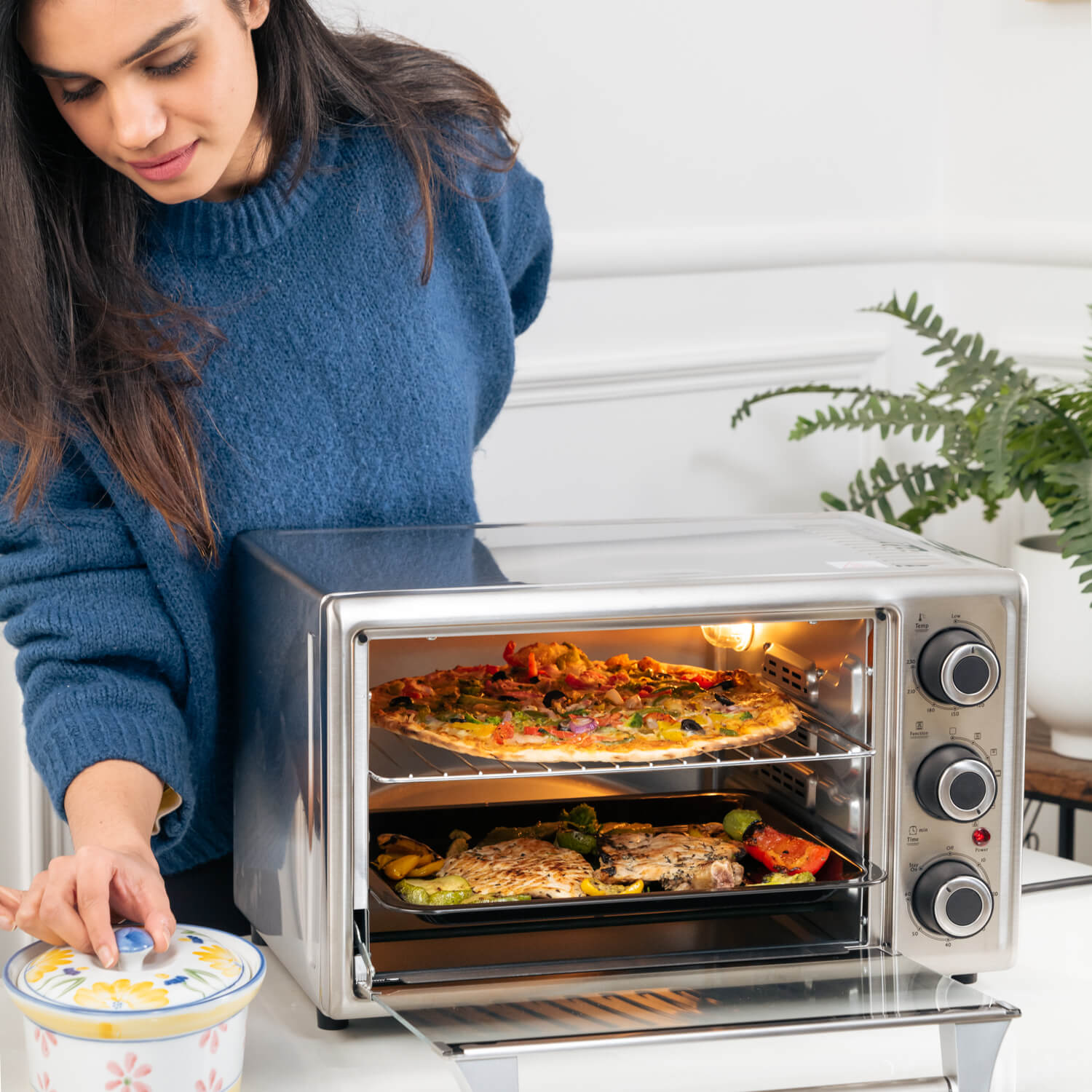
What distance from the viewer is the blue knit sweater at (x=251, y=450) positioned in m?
1.04

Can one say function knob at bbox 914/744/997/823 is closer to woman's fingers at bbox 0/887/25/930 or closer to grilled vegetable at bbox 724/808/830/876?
grilled vegetable at bbox 724/808/830/876

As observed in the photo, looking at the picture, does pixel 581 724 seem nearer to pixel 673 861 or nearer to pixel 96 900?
pixel 673 861

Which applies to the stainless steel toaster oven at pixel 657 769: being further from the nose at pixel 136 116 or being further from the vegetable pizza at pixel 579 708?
the nose at pixel 136 116

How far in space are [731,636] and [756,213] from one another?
3.48 ft

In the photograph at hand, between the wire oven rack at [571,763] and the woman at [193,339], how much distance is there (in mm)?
144

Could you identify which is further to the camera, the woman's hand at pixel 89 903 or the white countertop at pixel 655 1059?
the white countertop at pixel 655 1059

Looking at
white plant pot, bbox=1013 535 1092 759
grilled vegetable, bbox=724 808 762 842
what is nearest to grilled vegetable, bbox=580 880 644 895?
grilled vegetable, bbox=724 808 762 842

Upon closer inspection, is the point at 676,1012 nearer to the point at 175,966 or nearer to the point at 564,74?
the point at 175,966

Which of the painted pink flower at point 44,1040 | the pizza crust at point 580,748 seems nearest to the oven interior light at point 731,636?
the pizza crust at point 580,748

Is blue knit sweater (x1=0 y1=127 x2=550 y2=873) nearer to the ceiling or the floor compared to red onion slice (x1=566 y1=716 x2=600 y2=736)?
nearer to the ceiling

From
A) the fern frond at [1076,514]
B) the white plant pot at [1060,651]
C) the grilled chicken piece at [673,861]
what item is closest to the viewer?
the grilled chicken piece at [673,861]

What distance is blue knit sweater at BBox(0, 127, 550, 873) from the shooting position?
41.0 inches

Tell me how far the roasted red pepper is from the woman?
378 millimetres

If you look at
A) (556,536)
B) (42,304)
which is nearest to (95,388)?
(42,304)
